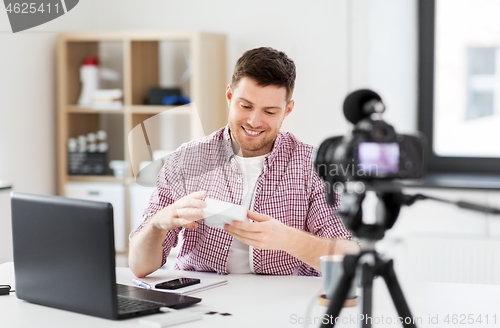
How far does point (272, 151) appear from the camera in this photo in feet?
5.67

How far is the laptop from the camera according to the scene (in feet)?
Answer: 3.59

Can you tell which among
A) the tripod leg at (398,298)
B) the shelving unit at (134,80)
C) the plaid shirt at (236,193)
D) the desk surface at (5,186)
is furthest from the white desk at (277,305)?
the shelving unit at (134,80)

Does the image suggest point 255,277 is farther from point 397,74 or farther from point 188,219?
point 397,74

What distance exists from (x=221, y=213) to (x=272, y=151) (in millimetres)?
486

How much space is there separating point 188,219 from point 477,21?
2.36 meters

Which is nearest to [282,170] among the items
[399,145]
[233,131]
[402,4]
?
[233,131]

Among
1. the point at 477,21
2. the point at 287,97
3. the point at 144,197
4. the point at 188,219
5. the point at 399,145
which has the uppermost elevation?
the point at 477,21

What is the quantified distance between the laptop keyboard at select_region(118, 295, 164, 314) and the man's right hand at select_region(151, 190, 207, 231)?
0.21 m

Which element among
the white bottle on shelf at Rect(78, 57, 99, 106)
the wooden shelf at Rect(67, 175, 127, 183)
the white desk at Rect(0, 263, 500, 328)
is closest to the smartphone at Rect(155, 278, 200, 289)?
the white desk at Rect(0, 263, 500, 328)

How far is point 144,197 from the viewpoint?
10.4 ft

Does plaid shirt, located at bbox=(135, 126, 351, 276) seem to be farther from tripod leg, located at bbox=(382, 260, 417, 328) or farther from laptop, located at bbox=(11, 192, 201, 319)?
tripod leg, located at bbox=(382, 260, 417, 328)

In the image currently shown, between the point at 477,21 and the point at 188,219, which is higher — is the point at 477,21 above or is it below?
above

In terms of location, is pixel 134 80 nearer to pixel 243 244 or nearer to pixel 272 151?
pixel 272 151

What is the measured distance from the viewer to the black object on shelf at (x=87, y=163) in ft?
10.6
